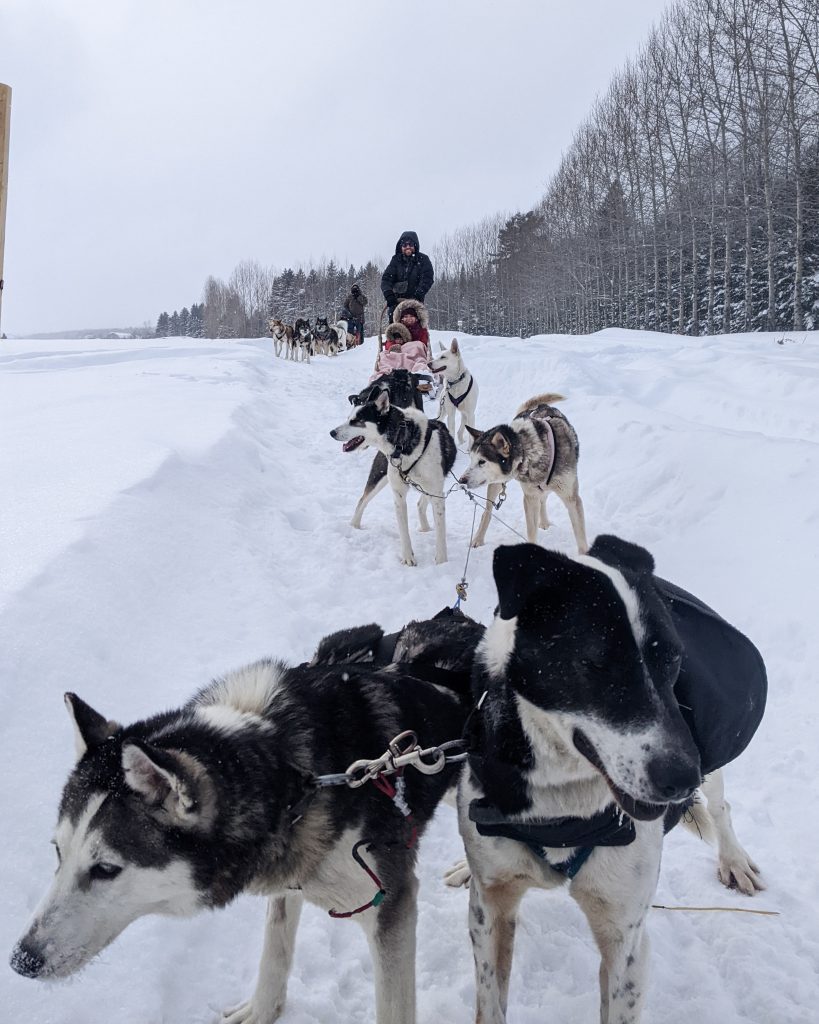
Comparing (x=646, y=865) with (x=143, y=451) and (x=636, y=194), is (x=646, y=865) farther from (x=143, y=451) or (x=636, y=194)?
(x=636, y=194)

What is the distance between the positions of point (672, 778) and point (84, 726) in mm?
1359

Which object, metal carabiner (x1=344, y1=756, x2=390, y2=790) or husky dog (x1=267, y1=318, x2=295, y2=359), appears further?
husky dog (x1=267, y1=318, x2=295, y2=359)

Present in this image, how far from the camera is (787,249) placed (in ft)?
82.7

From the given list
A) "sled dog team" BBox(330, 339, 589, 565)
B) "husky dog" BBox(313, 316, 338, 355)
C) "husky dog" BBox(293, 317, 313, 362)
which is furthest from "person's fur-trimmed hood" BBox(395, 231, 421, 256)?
"husky dog" BBox(313, 316, 338, 355)

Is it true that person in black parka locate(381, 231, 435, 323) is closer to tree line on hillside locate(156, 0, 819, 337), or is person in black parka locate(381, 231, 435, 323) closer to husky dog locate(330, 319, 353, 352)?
tree line on hillside locate(156, 0, 819, 337)

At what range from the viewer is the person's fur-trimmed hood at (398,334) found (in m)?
10.4

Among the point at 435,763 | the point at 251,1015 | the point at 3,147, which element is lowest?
the point at 251,1015

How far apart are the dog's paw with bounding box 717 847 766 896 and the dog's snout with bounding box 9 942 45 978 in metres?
2.20

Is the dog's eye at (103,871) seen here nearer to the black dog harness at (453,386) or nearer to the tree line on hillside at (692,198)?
the black dog harness at (453,386)

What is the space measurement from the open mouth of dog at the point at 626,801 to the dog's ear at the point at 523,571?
348 mm

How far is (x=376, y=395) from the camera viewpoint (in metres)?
6.79

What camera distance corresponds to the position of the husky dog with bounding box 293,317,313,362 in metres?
23.5

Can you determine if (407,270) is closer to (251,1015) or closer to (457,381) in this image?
(457,381)

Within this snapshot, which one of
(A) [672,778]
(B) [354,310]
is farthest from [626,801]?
(B) [354,310]
